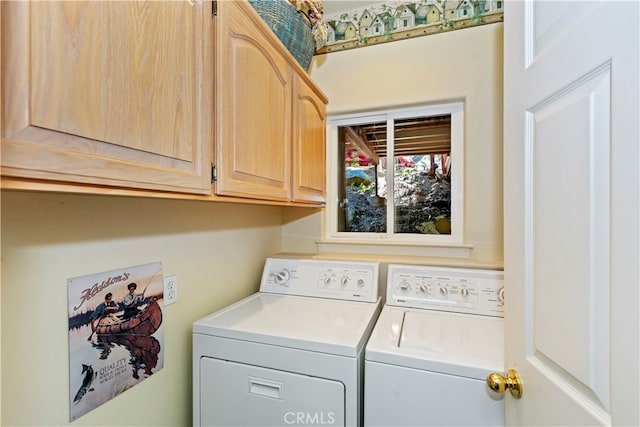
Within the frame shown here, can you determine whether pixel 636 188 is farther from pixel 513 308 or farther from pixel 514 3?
pixel 514 3

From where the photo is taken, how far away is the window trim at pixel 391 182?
1852 millimetres

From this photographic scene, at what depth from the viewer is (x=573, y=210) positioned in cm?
59

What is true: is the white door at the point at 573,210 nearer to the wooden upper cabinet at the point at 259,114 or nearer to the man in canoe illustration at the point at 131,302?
the wooden upper cabinet at the point at 259,114

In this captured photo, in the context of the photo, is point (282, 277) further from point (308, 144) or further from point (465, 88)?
point (465, 88)

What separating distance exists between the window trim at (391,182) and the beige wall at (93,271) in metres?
0.76

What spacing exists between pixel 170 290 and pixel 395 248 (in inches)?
51.3

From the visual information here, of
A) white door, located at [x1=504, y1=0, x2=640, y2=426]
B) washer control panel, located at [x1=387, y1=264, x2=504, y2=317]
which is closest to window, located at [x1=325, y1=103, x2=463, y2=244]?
washer control panel, located at [x1=387, y1=264, x2=504, y2=317]

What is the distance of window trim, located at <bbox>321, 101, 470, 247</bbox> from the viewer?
1852 mm

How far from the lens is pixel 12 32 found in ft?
1.68

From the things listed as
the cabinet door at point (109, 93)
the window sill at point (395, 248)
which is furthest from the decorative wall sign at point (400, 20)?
the window sill at point (395, 248)

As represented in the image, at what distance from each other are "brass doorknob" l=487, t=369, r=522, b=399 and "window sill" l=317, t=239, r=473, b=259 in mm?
1017

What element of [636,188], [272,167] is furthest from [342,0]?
[636,188]

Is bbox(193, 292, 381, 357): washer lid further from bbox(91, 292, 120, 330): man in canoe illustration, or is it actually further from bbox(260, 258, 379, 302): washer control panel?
bbox(91, 292, 120, 330): man in canoe illustration

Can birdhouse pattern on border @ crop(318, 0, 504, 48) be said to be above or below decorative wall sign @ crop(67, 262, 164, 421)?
above
